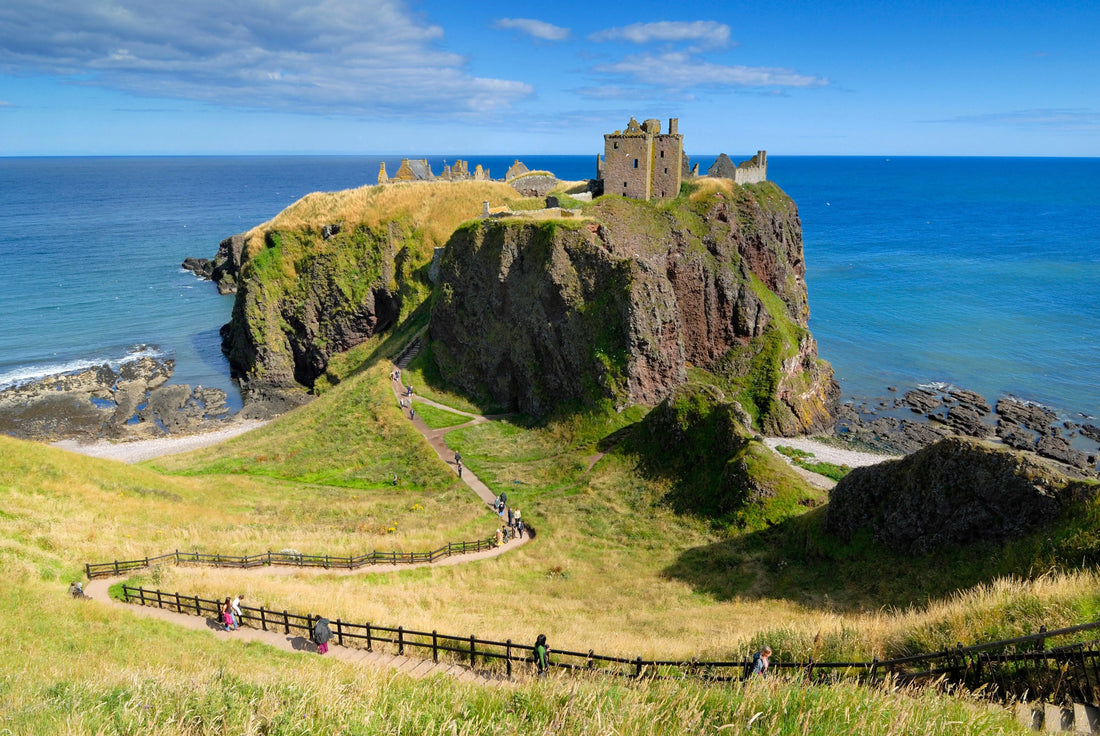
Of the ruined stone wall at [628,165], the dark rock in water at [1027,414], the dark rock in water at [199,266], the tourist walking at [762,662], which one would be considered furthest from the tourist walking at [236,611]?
the dark rock in water at [199,266]

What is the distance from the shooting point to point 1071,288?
10906cm

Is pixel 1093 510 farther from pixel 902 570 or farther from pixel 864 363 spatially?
pixel 864 363

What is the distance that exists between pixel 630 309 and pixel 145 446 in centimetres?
4598

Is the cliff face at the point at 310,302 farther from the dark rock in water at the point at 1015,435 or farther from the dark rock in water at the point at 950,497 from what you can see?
the dark rock in water at the point at 1015,435

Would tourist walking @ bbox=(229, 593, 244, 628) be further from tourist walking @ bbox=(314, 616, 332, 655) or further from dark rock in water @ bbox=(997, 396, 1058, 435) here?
dark rock in water @ bbox=(997, 396, 1058, 435)

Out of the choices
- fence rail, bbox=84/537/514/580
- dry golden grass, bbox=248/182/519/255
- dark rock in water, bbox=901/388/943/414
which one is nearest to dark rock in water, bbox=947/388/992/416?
dark rock in water, bbox=901/388/943/414

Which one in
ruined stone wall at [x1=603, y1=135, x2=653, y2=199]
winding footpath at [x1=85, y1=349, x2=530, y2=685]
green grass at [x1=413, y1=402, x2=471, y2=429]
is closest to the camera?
winding footpath at [x1=85, y1=349, x2=530, y2=685]

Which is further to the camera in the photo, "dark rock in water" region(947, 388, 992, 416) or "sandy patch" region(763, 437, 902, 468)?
"dark rock in water" region(947, 388, 992, 416)

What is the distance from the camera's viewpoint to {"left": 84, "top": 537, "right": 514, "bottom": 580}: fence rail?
24.9 meters

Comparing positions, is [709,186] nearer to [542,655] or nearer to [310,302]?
[310,302]

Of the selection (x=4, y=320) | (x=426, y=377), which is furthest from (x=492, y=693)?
(x=4, y=320)

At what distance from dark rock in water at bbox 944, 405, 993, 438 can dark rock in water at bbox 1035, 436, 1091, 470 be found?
13.8 ft

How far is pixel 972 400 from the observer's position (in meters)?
66.4

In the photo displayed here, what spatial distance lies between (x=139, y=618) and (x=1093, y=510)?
97.2 feet
